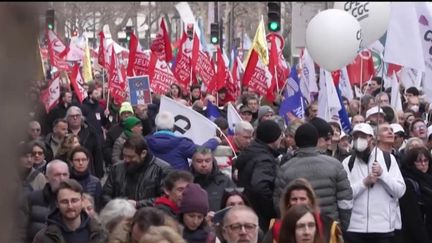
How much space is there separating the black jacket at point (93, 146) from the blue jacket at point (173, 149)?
3644 mm

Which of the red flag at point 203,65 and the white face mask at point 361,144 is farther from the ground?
the white face mask at point 361,144

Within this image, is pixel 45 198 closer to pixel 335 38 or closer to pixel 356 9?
pixel 335 38

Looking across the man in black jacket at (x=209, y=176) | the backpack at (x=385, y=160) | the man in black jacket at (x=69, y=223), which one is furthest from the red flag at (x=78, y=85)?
the man in black jacket at (x=69, y=223)

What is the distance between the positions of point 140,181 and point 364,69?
15.1 m

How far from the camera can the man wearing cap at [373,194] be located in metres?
8.33

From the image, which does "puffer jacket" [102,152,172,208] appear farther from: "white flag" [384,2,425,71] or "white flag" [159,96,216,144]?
"white flag" [384,2,425,71]

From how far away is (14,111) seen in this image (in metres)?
1.52

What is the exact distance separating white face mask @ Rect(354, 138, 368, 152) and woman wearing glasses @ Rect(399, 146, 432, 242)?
70 cm

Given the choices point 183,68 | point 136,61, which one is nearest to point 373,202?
point 136,61

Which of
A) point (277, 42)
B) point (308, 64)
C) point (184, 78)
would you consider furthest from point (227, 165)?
point (277, 42)

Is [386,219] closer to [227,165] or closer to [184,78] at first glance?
[227,165]

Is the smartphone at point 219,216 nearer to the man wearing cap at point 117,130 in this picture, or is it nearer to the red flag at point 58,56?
the man wearing cap at point 117,130

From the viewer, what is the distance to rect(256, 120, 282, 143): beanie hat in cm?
847

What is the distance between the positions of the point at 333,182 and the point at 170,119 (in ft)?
9.80
